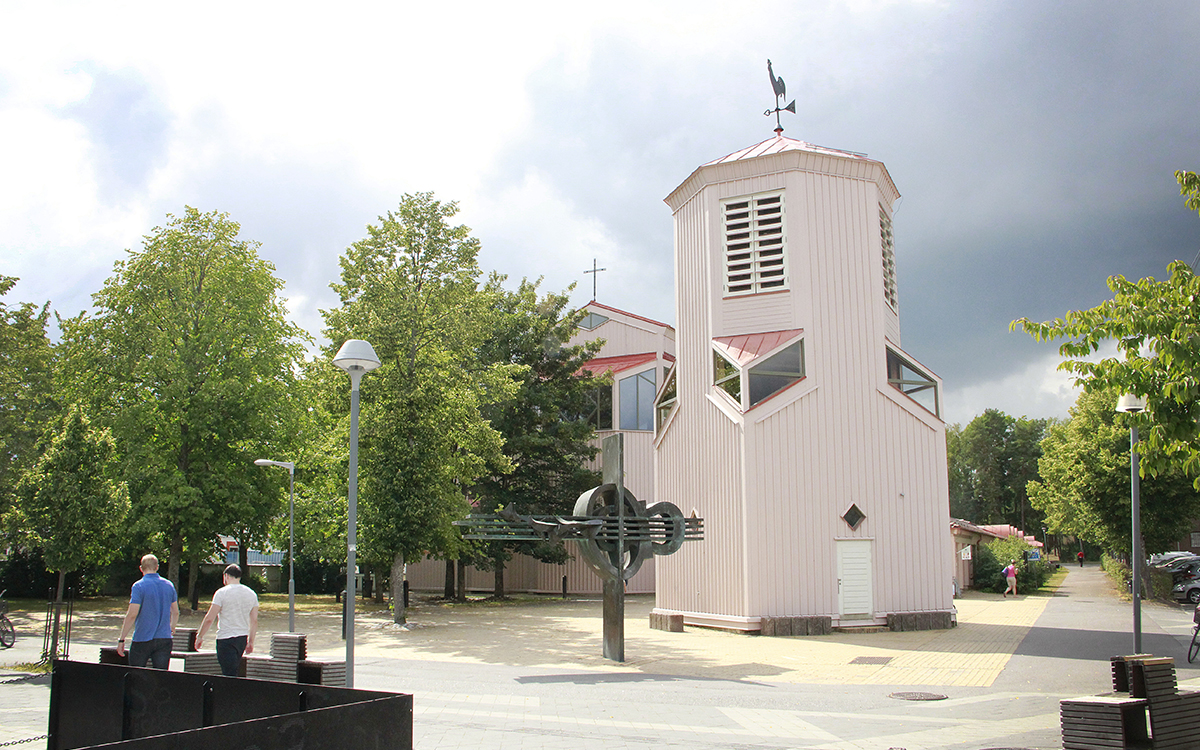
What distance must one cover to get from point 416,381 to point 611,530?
10.3m

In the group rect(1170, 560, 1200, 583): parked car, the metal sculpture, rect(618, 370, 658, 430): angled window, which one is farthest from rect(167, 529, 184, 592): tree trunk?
rect(1170, 560, 1200, 583): parked car

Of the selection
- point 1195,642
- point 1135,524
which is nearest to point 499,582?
point 1195,642

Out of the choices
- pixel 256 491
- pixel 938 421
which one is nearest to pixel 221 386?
pixel 256 491

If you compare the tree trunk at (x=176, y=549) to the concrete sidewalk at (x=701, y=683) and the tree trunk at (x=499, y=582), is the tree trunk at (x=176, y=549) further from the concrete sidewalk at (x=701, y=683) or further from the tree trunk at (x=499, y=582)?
the tree trunk at (x=499, y=582)

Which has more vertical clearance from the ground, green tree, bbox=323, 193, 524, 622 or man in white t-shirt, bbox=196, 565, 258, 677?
green tree, bbox=323, 193, 524, 622

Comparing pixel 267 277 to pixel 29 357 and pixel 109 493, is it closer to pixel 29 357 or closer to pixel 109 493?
pixel 29 357

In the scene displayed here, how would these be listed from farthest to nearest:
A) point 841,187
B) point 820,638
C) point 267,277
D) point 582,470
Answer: point 582,470
point 267,277
point 841,187
point 820,638

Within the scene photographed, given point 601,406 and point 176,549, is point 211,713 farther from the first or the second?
point 601,406

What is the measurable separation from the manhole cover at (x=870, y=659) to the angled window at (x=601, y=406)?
21303 millimetres

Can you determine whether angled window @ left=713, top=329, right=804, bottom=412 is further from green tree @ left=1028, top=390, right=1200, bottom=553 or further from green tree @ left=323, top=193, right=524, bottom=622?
green tree @ left=1028, top=390, right=1200, bottom=553

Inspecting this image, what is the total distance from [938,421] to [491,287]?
2065 cm

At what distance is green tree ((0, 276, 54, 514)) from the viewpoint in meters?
29.6

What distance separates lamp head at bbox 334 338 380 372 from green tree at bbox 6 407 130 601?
28.6 feet

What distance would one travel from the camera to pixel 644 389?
3666cm
